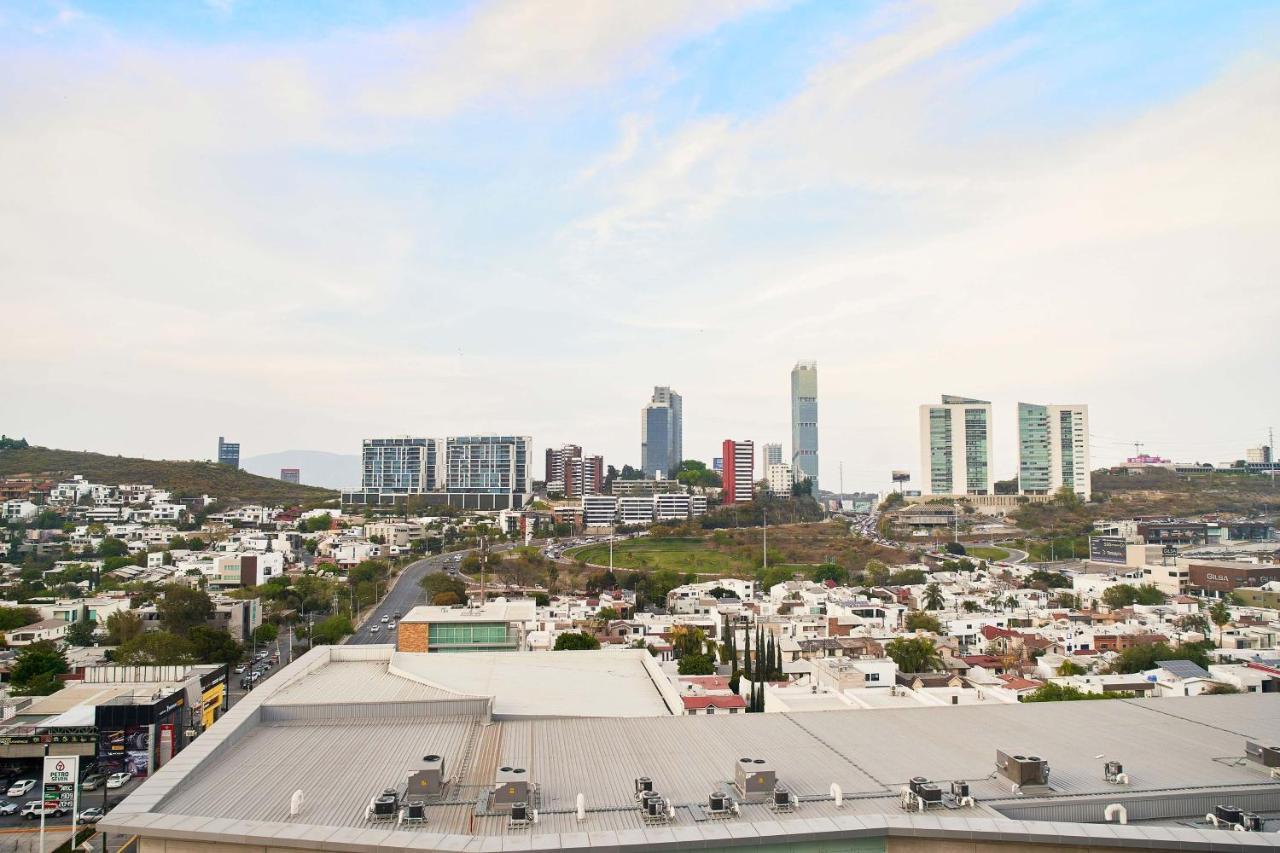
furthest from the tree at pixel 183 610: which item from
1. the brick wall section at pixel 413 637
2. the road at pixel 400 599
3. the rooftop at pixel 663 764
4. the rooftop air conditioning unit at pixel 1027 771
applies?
the rooftop air conditioning unit at pixel 1027 771

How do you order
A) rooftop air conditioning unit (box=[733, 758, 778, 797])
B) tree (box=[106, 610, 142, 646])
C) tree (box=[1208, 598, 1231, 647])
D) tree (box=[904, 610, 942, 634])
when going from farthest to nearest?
tree (box=[1208, 598, 1231, 647]) → tree (box=[904, 610, 942, 634]) → tree (box=[106, 610, 142, 646]) → rooftop air conditioning unit (box=[733, 758, 778, 797])

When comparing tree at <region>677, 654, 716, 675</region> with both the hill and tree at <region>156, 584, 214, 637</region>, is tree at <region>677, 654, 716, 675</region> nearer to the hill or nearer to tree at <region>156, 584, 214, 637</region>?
tree at <region>156, 584, 214, 637</region>

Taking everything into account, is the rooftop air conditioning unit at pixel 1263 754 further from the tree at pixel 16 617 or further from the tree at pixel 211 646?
the tree at pixel 16 617

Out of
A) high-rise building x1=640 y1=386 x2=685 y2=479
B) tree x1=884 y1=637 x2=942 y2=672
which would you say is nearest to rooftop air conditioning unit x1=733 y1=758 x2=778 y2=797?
tree x1=884 y1=637 x2=942 y2=672

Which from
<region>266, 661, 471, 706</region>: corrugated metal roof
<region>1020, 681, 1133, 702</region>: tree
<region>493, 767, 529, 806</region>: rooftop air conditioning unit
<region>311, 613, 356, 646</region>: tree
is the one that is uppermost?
<region>493, 767, 529, 806</region>: rooftop air conditioning unit

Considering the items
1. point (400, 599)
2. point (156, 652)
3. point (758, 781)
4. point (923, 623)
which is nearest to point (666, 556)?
point (400, 599)

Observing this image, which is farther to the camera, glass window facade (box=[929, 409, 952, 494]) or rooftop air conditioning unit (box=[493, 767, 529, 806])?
glass window facade (box=[929, 409, 952, 494])

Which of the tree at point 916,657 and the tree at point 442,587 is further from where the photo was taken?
the tree at point 442,587

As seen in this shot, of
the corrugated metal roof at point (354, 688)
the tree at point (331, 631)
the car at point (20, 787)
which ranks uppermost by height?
the corrugated metal roof at point (354, 688)
